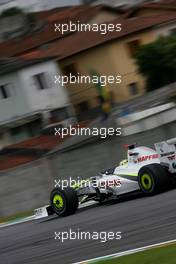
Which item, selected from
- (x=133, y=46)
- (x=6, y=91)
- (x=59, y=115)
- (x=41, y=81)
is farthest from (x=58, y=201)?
(x=133, y=46)

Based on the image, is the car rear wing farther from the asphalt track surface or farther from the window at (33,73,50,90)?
the window at (33,73,50,90)

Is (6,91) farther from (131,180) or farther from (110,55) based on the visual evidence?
(131,180)

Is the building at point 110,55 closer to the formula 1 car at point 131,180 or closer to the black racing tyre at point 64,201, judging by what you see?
the formula 1 car at point 131,180

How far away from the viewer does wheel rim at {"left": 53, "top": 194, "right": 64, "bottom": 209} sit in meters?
14.8

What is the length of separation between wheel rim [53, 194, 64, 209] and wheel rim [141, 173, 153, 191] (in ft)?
5.54

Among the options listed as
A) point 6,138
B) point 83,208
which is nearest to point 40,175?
point 83,208

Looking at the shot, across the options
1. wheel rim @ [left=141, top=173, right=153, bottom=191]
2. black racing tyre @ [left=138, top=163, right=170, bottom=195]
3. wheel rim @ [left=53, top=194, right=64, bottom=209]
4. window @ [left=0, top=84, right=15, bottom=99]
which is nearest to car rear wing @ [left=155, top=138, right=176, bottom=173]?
black racing tyre @ [left=138, top=163, right=170, bottom=195]

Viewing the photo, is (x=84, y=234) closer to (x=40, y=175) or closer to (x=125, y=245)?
(x=125, y=245)

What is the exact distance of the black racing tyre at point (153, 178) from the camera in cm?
1363

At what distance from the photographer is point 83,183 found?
50.3 feet

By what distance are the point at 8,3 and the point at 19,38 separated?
11753 mm

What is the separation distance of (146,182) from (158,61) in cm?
3070

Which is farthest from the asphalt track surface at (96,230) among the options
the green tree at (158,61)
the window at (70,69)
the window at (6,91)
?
the window at (70,69)

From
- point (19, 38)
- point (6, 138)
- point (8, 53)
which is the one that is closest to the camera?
point (6, 138)
